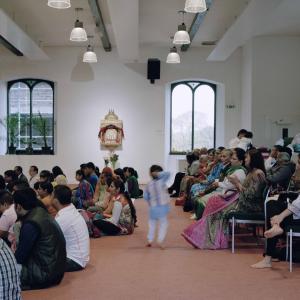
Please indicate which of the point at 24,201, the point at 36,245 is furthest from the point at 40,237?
the point at 24,201

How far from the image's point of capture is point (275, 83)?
41.2ft

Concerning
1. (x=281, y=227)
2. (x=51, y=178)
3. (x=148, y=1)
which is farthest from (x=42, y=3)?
(x=281, y=227)

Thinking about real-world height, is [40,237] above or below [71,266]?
above

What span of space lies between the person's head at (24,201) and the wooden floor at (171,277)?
68 centimetres

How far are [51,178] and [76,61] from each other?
7.09 metres

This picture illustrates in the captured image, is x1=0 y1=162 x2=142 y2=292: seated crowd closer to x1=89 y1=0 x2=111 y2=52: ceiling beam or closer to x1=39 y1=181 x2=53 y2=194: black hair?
x1=39 y1=181 x2=53 y2=194: black hair

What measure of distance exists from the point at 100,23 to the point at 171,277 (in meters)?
7.61

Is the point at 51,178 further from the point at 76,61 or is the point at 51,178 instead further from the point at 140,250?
the point at 76,61

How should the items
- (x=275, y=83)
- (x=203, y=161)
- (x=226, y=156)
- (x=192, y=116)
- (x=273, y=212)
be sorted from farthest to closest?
(x=192, y=116)
(x=275, y=83)
(x=203, y=161)
(x=226, y=156)
(x=273, y=212)

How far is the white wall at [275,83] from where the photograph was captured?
12.5 m

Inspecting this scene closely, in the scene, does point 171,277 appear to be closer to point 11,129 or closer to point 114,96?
point 114,96

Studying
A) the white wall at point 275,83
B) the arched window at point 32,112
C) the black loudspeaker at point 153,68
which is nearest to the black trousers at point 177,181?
the white wall at point 275,83

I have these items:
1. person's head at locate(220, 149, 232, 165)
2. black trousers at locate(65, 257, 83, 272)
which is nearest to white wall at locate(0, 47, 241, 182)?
person's head at locate(220, 149, 232, 165)

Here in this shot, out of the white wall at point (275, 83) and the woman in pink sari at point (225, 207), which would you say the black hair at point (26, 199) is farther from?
the white wall at point (275, 83)
